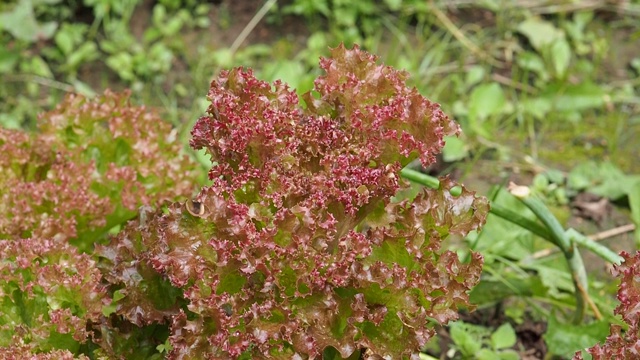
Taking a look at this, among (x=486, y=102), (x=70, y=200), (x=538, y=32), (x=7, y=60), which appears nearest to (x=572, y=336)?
(x=70, y=200)

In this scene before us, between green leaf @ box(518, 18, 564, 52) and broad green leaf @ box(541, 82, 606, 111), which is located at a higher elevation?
green leaf @ box(518, 18, 564, 52)

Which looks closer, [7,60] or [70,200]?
[70,200]

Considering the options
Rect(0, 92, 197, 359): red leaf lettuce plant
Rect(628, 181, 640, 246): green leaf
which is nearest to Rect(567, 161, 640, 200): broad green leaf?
Rect(628, 181, 640, 246): green leaf

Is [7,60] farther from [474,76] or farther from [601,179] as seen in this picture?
[601,179]

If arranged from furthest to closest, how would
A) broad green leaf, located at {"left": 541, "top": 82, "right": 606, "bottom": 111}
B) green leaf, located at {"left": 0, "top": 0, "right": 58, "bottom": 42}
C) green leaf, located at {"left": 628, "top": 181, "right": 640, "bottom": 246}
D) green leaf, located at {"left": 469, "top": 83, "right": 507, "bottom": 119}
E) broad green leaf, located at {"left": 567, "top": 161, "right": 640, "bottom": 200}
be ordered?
green leaf, located at {"left": 0, "top": 0, "right": 58, "bottom": 42} < broad green leaf, located at {"left": 541, "top": 82, "right": 606, "bottom": 111} < green leaf, located at {"left": 469, "top": 83, "right": 507, "bottom": 119} < broad green leaf, located at {"left": 567, "top": 161, "right": 640, "bottom": 200} < green leaf, located at {"left": 628, "top": 181, "right": 640, "bottom": 246}

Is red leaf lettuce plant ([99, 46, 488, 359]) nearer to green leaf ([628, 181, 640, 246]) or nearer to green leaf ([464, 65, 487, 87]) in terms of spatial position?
green leaf ([628, 181, 640, 246])

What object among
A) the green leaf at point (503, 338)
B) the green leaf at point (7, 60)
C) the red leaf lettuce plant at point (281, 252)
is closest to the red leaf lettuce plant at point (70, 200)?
the red leaf lettuce plant at point (281, 252)
